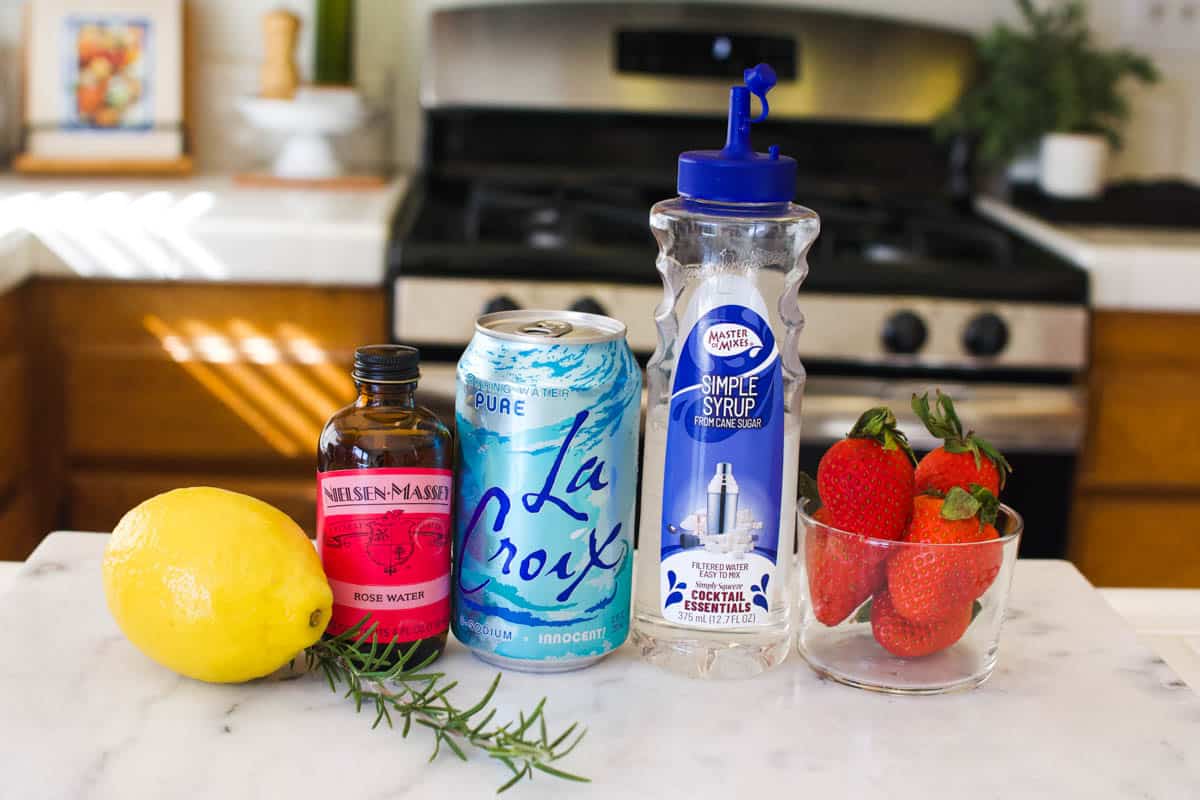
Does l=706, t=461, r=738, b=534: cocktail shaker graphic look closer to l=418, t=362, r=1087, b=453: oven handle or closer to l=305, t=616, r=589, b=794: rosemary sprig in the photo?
l=305, t=616, r=589, b=794: rosemary sprig

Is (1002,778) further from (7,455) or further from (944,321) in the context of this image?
(7,455)

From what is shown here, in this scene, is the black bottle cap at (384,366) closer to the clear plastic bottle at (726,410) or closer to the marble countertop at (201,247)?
the clear plastic bottle at (726,410)

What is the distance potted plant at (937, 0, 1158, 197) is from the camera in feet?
7.36

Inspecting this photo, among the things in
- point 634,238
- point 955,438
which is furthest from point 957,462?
point 634,238

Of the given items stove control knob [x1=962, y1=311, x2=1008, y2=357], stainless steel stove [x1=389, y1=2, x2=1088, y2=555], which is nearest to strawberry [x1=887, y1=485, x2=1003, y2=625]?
stainless steel stove [x1=389, y1=2, x2=1088, y2=555]

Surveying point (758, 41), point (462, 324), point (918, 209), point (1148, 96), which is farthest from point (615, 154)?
point (1148, 96)

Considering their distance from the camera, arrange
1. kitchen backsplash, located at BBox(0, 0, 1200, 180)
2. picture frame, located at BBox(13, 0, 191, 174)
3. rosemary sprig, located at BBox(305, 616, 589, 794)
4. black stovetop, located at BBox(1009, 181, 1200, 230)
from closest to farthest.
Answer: rosemary sprig, located at BBox(305, 616, 589, 794) < black stovetop, located at BBox(1009, 181, 1200, 230) < picture frame, located at BBox(13, 0, 191, 174) < kitchen backsplash, located at BBox(0, 0, 1200, 180)

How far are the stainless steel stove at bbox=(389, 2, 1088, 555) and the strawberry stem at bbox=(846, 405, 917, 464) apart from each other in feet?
3.18

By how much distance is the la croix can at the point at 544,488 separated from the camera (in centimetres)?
67

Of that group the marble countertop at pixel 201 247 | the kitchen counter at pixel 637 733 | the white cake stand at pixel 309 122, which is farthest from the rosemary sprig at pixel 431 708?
the white cake stand at pixel 309 122

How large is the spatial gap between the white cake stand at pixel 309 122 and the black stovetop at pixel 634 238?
0.16 meters

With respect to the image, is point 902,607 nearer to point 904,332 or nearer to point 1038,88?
point 904,332

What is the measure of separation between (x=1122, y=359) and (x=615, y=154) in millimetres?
901

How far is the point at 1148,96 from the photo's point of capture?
2.45m
